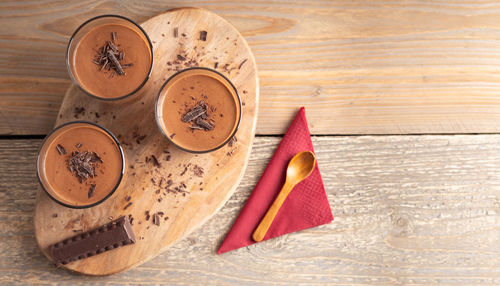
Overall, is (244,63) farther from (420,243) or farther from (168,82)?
(420,243)

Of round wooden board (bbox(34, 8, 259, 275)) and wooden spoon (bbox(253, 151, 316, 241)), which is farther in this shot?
wooden spoon (bbox(253, 151, 316, 241))

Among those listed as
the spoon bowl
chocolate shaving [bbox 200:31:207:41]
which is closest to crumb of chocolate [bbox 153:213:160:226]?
the spoon bowl

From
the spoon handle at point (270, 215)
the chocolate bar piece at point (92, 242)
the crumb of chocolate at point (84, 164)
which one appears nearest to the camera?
the crumb of chocolate at point (84, 164)

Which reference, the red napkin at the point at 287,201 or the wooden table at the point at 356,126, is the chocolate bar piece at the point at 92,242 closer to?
the wooden table at the point at 356,126

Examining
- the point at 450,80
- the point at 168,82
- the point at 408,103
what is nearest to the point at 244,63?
the point at 168,82

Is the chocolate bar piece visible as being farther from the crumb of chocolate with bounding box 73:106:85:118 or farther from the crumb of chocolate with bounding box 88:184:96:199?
the crumb of chocolate with bounding box 73:106:85:118

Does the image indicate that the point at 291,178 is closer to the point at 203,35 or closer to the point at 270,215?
the point at 270,215

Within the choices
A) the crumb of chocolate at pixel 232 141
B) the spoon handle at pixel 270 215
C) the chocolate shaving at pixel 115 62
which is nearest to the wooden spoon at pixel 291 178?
the spoon handle at pixel 270 215
